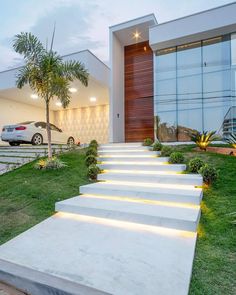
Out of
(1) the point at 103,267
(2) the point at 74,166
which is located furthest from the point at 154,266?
(2) the point at 74,166

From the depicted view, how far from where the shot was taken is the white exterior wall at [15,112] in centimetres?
1312

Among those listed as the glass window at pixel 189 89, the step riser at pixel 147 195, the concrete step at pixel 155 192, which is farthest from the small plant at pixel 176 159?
the glass window at pixel 189 89

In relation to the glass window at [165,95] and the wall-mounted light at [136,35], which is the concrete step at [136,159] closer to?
the glass window at [165,95]

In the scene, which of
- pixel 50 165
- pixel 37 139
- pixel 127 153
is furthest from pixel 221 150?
pixel 37 139

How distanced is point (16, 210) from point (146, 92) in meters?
10.6

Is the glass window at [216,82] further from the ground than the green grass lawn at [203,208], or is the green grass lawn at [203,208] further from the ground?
the glass window at [216,82]

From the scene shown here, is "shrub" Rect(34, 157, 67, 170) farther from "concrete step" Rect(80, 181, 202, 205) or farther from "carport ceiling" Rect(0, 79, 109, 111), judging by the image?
"carport ceiling" Rect(0, 79, 109, 111)

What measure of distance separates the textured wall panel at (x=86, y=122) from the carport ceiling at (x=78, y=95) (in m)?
0.67

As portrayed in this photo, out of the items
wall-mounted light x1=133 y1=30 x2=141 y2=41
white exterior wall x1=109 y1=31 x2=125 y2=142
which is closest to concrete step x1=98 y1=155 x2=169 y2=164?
white exterior wall x1=109 y1=31 x2=125 y2=142

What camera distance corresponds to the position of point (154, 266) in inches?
89.5

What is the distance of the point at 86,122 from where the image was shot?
15.9 metres

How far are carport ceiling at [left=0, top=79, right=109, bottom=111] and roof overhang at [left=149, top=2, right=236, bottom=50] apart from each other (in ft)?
11.5

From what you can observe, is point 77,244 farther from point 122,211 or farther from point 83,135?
point 83,135

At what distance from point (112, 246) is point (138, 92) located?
37.9 ft
